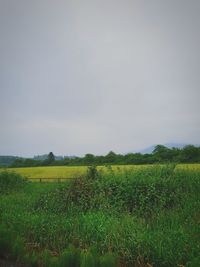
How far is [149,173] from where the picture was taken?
14.4 metres

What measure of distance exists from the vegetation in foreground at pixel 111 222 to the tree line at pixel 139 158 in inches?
715

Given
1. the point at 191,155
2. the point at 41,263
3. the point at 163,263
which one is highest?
the point at 191,155

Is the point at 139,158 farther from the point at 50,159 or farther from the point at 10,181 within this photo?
the point at 10,181

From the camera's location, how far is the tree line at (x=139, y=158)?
4206cm

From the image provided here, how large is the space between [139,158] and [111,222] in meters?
40.7

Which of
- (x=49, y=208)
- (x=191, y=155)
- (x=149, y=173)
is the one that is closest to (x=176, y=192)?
(x=149, y=173)

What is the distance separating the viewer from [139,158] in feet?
160

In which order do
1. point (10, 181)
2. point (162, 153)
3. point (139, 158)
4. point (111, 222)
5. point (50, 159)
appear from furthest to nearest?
point (50, 159) < point (139, 158) < point (162, 153) < point (10, 181) < point (111, 222)

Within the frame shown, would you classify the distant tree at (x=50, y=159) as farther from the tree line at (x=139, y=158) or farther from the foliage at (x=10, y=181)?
the foliage at (x=10, y=181)

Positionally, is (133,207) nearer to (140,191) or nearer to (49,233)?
(140,191)

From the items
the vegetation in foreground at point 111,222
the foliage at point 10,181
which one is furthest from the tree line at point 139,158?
the vegetation in foreground at point 111,222

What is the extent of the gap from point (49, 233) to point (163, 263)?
123 inches

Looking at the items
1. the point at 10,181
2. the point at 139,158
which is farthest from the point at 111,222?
the point at 139,158

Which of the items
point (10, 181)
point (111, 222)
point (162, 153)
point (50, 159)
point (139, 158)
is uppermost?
point (50, 159)
